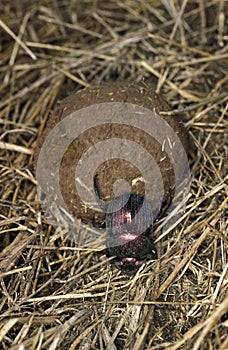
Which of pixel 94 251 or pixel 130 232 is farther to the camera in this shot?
pixel 94 251

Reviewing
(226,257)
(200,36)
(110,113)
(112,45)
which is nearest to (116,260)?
(226,257)

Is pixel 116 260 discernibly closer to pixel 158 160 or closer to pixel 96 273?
pixel 96 273

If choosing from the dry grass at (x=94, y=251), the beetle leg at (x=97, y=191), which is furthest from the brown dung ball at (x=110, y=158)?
the dry grass at (x=94, y=251)

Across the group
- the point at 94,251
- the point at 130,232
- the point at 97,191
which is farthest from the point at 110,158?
the point at 94,251

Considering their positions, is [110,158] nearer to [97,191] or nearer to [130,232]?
[97,191]

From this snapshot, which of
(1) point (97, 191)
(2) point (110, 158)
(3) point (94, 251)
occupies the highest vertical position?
(2) point (110, 158)

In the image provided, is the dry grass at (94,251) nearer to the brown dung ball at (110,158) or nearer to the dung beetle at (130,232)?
the dung beetle at (130,232)
